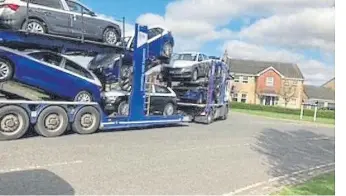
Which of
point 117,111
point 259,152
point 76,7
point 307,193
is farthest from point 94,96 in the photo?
point 307,193

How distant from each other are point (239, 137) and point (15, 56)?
8384 millimetres

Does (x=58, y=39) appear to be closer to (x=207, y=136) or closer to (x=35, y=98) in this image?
(x=35, y=98)

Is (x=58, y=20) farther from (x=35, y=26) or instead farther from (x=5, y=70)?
(x=5, y=70)

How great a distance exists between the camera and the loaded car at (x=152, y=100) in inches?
590

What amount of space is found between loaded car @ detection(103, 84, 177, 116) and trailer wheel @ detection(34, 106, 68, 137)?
221 centimetres

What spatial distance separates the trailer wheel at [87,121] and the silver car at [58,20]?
226 cm

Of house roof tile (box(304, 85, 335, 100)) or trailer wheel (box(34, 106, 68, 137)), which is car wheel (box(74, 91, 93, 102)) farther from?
house roof tile (box(304, 85, 335, 100))

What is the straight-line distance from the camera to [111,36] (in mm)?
14164

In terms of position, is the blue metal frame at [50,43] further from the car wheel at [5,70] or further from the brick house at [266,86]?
the brick house at [266,86]

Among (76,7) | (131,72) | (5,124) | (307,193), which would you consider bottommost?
(307,193)

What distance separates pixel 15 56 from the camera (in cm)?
1181

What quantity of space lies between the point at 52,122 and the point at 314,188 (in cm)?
775

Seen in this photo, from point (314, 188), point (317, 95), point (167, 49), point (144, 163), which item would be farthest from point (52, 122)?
point (317, 95)

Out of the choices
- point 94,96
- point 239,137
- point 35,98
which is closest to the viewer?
point 35,98
